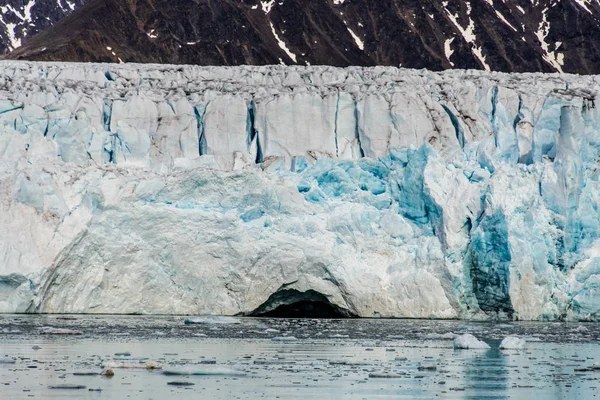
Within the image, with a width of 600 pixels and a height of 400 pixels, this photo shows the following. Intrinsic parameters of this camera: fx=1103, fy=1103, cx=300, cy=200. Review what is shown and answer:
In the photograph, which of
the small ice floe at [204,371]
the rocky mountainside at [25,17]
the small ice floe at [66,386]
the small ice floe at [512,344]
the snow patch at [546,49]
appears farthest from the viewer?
the rocky mountainside at [25,17]

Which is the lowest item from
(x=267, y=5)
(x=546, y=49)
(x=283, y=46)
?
(x=283, y=46)

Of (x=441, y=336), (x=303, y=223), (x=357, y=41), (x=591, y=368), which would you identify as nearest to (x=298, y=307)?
(x=303, y=223)

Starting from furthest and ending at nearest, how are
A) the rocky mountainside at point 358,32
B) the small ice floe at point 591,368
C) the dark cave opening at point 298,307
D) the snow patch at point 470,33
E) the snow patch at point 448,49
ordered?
the snow patch at point 470,33 < the snow patch at point 448,49 < the rocky mountainside at point 358,32 < the dark cave opening at point 298,307 < the small ice floe at point 591,368

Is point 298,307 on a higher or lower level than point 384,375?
higher

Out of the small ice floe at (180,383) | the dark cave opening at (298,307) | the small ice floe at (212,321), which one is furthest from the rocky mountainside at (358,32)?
the small ice floe at (180,383)

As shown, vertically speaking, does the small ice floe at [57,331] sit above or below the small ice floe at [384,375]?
above

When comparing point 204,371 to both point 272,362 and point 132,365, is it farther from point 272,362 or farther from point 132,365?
point 272,362

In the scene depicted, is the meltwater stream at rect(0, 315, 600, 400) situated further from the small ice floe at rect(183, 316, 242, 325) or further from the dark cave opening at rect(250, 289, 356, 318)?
the dark cave opening at rect(250, 289, 356, 318)

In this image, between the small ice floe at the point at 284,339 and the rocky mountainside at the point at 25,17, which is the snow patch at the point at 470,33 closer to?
the rocky mountainside at the point at 25,17
